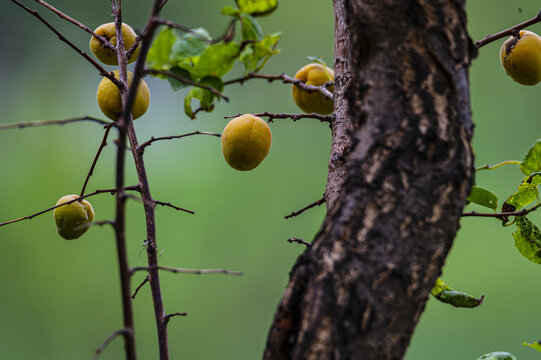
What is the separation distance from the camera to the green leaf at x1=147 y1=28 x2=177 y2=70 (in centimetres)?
50

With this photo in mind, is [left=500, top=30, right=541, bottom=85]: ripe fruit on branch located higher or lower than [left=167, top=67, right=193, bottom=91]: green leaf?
higher

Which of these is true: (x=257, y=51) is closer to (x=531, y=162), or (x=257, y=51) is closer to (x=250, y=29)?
(x=250, y=29)

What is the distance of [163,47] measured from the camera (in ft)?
1.65

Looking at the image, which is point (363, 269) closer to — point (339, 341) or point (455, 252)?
point (339, 341)

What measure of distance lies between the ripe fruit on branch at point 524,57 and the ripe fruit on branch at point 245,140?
1.20 feet

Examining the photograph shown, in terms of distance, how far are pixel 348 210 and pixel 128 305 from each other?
7.1 inches

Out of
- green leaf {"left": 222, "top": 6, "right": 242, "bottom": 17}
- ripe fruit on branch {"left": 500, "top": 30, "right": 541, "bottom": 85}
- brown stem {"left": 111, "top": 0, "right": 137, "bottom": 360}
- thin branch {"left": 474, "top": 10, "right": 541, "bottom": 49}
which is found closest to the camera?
brown stem {"left": 111, "top": 0, "right": 137, "bottom": 360}

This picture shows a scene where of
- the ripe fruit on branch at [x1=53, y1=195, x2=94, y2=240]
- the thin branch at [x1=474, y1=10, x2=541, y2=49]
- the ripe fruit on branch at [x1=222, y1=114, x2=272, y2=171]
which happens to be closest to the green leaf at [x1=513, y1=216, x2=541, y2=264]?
the thin branch at [x1=474, y1=10, x2=541, y2=49]

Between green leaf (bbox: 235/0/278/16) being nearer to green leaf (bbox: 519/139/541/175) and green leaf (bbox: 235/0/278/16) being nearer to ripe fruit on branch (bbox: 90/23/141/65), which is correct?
ripe fruit on branch (bbox: 90/23/141/65)

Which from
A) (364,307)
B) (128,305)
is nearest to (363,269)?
(364,307)

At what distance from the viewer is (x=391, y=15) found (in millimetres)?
417

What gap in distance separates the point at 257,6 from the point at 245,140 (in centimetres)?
24

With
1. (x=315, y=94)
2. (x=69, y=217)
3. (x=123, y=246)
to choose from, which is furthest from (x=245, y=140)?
(x=123, y=246)

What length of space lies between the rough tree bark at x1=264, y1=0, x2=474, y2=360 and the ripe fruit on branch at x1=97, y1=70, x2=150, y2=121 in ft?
1.04
